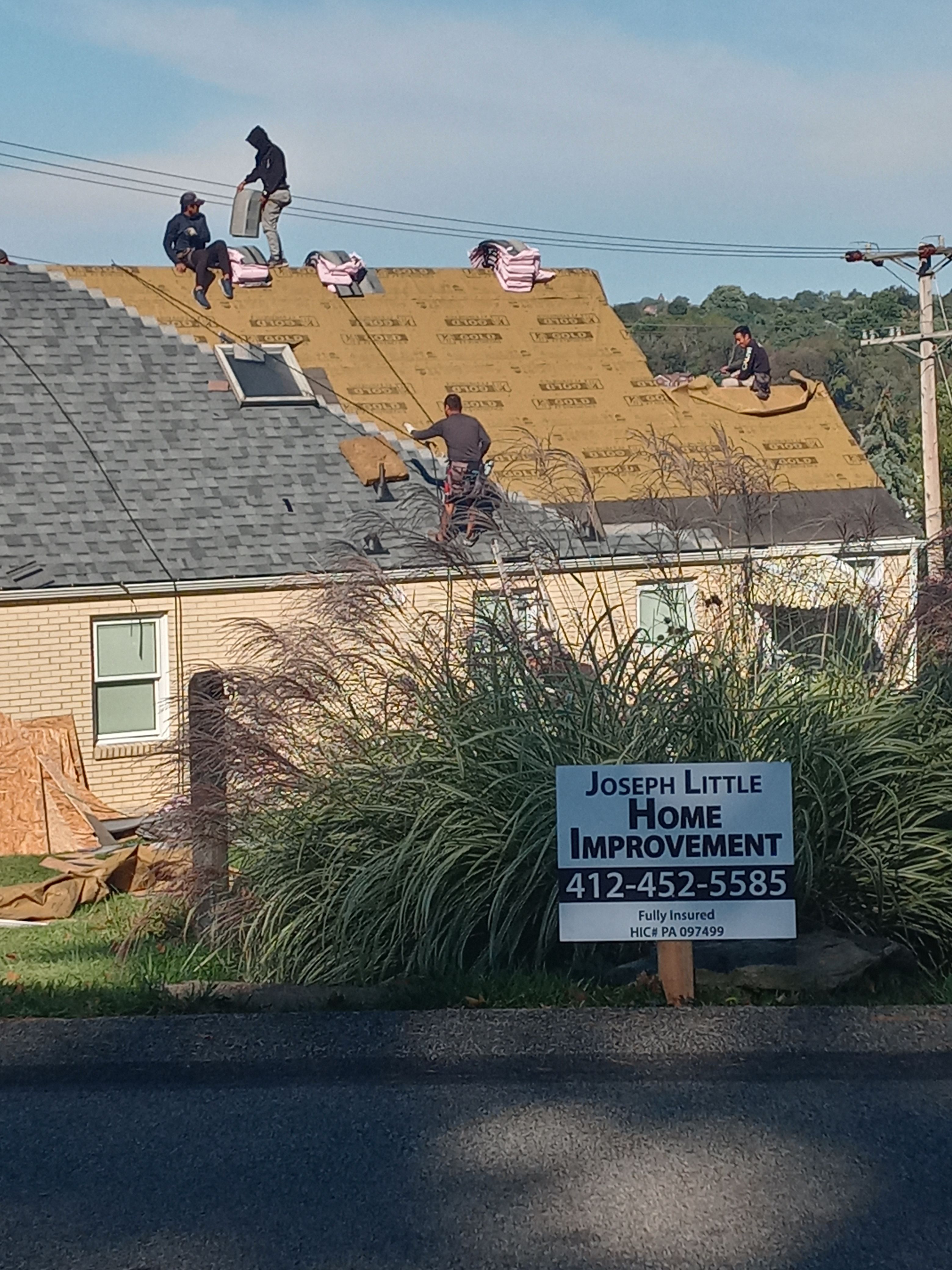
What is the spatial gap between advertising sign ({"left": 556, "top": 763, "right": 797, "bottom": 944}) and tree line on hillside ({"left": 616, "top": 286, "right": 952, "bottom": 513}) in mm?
22343

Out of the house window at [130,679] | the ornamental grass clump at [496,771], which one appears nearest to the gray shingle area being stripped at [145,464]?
the house window at [130,679]

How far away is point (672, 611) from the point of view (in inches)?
383

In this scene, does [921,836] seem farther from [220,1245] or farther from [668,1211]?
[220,1245]

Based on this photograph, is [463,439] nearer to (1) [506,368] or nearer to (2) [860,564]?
(1) [506,368]

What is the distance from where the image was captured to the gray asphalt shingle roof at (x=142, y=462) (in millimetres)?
21688

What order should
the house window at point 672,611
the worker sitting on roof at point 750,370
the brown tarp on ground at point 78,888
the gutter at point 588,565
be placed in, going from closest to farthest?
1. the house window at point 672,611
2. the gutter at point 588,565
3. the brown tarp on ground at point 78,888
4. the worker sitting on roof at point 750,370

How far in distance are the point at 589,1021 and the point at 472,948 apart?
2.05 m

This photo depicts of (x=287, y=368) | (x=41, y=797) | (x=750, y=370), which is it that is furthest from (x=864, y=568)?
(x=750, y=370)

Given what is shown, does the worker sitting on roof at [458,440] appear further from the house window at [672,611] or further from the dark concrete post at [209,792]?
the dark concrete post at [209,792]

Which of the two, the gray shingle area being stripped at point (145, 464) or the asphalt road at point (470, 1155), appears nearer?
the asphalt road at point (470, 1155)

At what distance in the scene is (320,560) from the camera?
19.2m

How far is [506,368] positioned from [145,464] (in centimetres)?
653

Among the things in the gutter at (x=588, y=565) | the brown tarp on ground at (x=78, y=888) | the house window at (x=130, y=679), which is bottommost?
the brown tarp on ground at (x=78, y=888)

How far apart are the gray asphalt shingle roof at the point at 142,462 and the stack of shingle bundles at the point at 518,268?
16.1 feet
